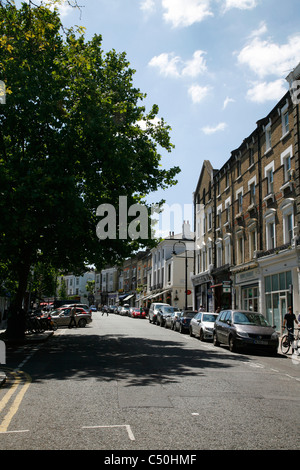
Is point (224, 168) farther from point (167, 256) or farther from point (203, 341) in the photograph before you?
point (167, 256)

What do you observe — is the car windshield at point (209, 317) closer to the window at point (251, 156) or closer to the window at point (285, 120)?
the window at point (285, 120)

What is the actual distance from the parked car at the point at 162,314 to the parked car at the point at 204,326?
34.3 ft

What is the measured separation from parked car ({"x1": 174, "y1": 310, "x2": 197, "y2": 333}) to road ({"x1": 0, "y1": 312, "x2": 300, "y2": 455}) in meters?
14.2

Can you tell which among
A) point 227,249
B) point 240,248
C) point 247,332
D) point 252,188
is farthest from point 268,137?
point 247,332

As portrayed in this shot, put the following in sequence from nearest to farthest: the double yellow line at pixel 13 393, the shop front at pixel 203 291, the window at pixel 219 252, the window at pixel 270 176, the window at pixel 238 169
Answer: the double yellow line at pixel 13 393 → the window at pixel 270 176 → the window at pixel 238 169 → the window at pixel 219 252 → the shop front at pixel 203 291

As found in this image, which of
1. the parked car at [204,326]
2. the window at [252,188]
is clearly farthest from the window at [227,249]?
the parked car at [204,326]

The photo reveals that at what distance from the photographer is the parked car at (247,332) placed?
16.1 m

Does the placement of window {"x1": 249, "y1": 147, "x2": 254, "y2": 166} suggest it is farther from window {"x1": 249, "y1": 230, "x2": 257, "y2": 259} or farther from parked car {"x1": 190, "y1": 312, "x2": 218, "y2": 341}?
parked car {"x1": 190, "y1": 312, "x2": 218, "y2": 341}

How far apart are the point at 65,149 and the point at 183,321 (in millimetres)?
15871

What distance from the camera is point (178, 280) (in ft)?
196

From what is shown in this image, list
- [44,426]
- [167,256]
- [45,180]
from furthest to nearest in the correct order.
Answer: [167,256], [45,180], [44,426]

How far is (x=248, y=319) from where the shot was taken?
17547 millimetres
